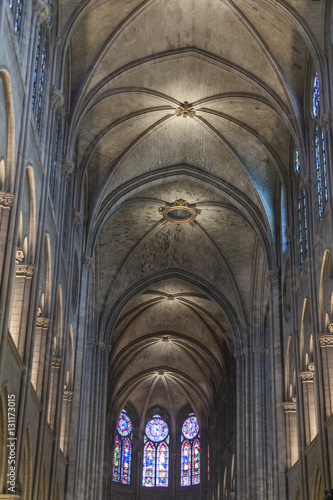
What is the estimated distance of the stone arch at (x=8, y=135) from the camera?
16688 millimetres

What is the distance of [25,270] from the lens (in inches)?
774

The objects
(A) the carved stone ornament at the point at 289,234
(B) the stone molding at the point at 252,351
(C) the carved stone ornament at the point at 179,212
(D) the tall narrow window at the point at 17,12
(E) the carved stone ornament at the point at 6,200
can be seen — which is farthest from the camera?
(B) the stone molding at the point at 252,351

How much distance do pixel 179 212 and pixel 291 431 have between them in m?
13.8

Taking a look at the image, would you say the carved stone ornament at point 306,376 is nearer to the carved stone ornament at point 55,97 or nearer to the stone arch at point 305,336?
the stone arch at point 305,336

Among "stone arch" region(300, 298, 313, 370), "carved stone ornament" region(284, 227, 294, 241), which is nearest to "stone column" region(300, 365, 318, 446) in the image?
"stone arch" region(300, 298, 313, 370)

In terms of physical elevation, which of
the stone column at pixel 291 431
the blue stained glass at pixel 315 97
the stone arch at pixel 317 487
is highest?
the blue stained glass at pixel 315 97

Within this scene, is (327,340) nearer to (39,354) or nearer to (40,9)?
(39,354)

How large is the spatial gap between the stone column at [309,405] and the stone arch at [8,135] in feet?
43.5

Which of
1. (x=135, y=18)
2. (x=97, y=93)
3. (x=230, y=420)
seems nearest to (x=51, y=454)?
(x=97, y=93)

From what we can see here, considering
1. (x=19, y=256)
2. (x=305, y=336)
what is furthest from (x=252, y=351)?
(x=19, y=256)

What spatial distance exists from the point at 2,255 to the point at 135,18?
13095mm

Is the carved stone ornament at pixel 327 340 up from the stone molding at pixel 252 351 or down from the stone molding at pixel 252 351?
down

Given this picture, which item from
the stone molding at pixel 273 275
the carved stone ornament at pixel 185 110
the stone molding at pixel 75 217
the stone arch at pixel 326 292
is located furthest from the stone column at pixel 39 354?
the carved stone ornament at pixel 185 110

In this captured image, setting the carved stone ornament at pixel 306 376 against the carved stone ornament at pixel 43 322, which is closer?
the carved stone ornament at pixel 43 322
